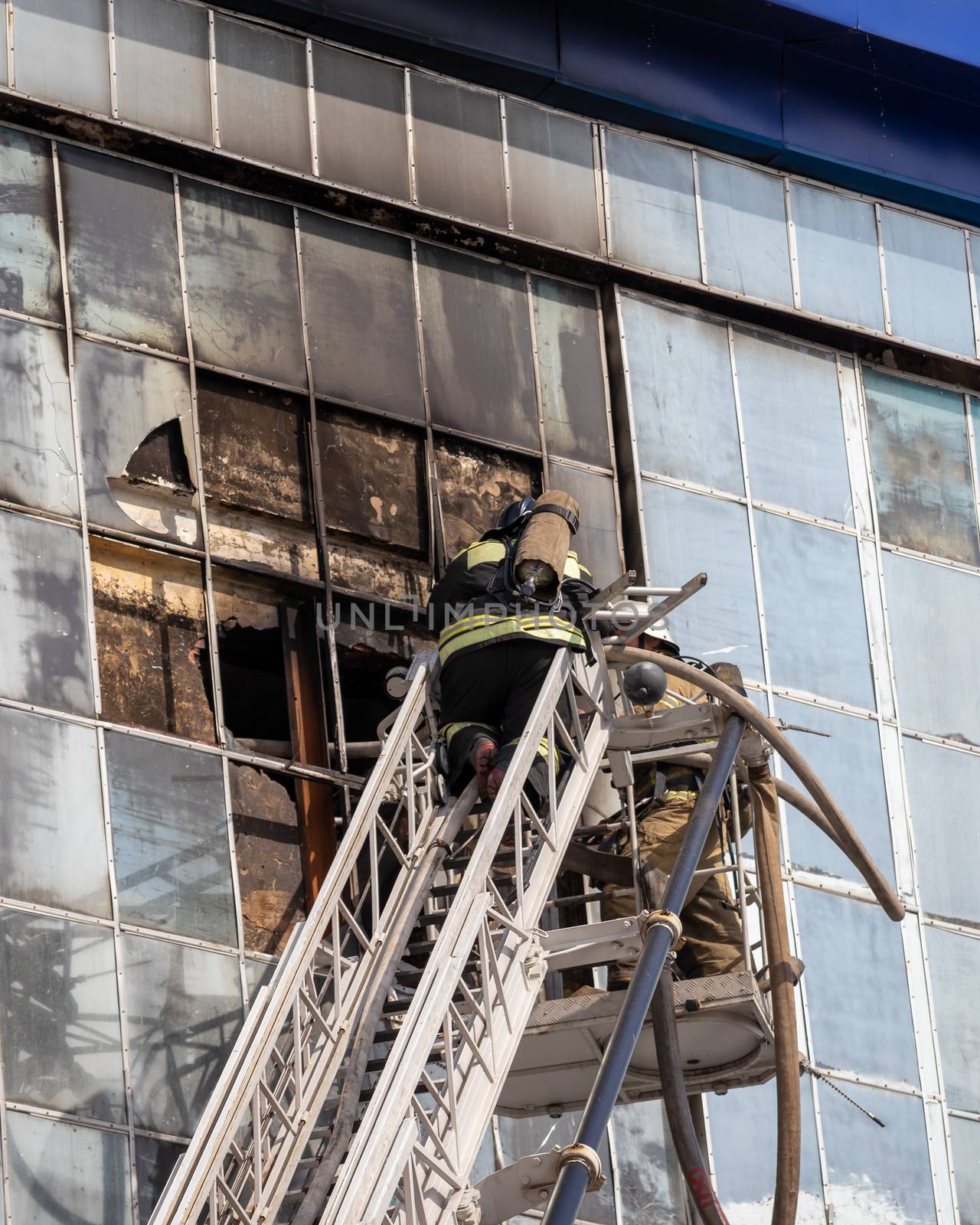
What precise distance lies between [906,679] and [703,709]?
4672 mm

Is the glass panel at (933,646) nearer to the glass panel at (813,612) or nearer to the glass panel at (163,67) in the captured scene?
the glass panel at (813,612)

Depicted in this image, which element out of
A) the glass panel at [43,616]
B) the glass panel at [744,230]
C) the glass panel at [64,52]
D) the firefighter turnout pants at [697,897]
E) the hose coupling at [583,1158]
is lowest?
the hose coupling at [583,1158]

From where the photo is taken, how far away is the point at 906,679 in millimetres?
16469

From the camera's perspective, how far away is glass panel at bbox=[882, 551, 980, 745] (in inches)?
649

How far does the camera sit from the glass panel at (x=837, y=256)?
56.5 feet

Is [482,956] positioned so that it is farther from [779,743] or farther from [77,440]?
[77,440]

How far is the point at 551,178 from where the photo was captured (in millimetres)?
16312

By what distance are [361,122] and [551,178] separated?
153 centimetres

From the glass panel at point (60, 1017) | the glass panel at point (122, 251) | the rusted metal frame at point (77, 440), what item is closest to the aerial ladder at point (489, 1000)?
the glass panel at point (60, 1017)

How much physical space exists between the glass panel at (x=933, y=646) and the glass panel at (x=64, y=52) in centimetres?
660

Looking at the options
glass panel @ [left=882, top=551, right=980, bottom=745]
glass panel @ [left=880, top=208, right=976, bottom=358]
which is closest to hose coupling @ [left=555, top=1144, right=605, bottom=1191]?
glass panel @ [left=882, top=551, right=980, bottom=745]

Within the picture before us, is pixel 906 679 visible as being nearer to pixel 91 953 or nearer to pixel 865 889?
pixel 865 889

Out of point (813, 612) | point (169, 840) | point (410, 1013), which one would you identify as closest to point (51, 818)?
point (169, 840)

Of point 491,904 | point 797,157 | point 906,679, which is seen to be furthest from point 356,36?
point 491,904
